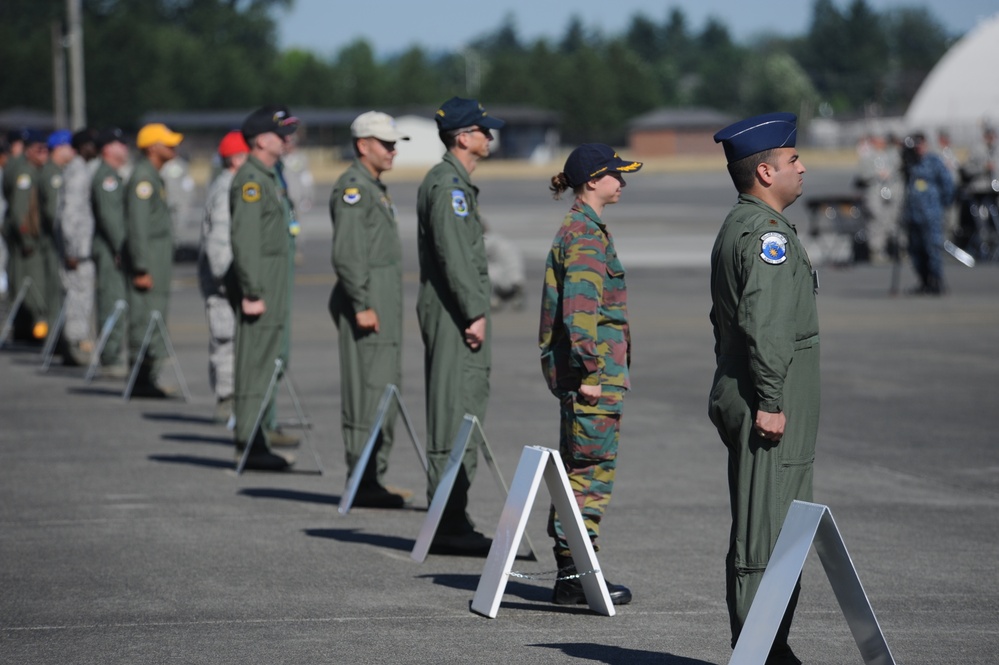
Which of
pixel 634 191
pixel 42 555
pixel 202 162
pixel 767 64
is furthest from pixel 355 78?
pixel 42 555

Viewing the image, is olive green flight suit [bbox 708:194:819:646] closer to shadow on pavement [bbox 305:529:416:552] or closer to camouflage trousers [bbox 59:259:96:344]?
shadow on pavement [bbox 305:529:416:552]

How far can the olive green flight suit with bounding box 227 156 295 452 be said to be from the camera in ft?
33.0

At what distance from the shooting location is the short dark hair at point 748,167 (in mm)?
5508

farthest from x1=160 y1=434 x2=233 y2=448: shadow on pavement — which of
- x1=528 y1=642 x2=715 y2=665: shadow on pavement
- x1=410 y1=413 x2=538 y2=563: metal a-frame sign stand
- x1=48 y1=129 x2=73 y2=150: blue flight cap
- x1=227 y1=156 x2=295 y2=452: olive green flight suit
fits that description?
x1=48 y1=129 x2=73 y2=150: blue flight cap

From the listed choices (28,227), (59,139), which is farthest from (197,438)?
(28,227)

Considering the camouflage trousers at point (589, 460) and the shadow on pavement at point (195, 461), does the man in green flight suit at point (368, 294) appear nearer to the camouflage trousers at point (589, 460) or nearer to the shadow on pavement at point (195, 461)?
A: the shadow on pavement at point (195, 461)

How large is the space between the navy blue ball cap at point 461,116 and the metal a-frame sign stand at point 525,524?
2.17 metres

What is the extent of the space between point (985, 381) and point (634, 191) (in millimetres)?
52706

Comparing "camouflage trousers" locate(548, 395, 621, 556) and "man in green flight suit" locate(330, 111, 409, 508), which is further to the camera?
"man in green flight suit" locate(330, 111, 409, 508)

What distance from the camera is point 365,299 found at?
29.3ft

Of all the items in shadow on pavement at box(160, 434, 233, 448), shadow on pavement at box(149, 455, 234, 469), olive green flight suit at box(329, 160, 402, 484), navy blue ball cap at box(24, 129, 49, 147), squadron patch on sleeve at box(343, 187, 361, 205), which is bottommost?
shadow on pavement at box(160, 434, 233, 448)

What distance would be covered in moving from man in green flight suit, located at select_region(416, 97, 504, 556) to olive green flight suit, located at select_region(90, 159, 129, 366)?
6.69 m

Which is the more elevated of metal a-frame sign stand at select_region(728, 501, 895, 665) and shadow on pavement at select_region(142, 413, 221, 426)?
metal a-frame sign stand at select_region(728, 501, 895, 665)

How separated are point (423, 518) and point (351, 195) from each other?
1.94 m
